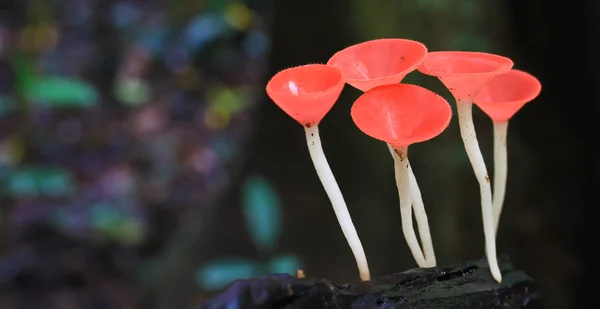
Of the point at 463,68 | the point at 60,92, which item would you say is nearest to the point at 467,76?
the point at 463,68

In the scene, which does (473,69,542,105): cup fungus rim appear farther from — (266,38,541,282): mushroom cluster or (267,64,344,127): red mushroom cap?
(267,64,344,127): red mushroom cap

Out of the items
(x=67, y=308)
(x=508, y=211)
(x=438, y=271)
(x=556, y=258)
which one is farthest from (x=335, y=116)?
(x=67, y=308)

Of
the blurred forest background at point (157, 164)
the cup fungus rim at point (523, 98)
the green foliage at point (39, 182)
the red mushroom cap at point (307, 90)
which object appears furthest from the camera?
the green foliage at point (39, 182)

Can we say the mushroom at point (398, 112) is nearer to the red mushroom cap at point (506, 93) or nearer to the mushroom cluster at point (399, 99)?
the mushroom cluster at point (399, 99)

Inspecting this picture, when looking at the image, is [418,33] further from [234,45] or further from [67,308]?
[67,308]

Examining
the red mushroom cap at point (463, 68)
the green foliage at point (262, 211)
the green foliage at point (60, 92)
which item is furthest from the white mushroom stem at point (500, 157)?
the green foliage at point (60, 92)

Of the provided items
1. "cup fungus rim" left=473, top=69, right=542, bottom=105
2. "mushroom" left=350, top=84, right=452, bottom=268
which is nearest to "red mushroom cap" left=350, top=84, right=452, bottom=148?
"mushroom" left=350, top=84, right=452, bottom=268
